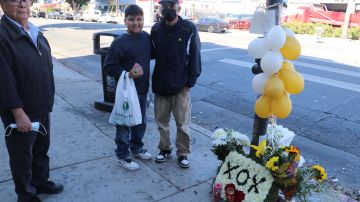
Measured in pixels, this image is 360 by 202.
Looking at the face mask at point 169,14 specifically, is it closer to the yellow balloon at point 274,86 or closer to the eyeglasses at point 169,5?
the eyeglasses at point 169,5

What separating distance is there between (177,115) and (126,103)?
59 centimetres

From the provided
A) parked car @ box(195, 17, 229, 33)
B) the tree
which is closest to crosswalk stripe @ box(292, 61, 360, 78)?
parked car @ box(195, 17, 229, 33)

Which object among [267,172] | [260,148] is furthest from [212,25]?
[267,172]

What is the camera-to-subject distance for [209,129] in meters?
5.15

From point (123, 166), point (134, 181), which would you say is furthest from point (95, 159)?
point (134, 181)

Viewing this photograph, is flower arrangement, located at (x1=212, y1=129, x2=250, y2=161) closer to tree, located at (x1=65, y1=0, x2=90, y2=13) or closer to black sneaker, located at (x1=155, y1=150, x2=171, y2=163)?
black sneaker, located at (x1=155, y1=150, x2=171, y2=163)

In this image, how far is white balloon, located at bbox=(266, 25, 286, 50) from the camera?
2320 mm

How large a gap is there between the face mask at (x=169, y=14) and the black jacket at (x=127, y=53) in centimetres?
31

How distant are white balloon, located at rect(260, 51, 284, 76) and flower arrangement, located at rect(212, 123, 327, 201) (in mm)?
→ 612

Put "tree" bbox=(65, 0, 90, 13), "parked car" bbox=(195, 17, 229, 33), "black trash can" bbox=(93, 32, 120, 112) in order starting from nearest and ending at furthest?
"black trash can" bbox=(93, 32, 120, 112)
"parked car" bbox=(195, 17, 229, 33)
"tree" bbox=(65, 0, 90, 13)

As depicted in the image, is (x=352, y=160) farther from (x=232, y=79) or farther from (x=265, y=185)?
(x=232, y=79)

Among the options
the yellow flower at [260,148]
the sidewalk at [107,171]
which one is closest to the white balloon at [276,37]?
the yellow flower at [260,148]

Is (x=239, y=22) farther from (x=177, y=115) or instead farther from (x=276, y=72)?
(x=276, y=72)

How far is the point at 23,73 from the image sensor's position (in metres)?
2.39
